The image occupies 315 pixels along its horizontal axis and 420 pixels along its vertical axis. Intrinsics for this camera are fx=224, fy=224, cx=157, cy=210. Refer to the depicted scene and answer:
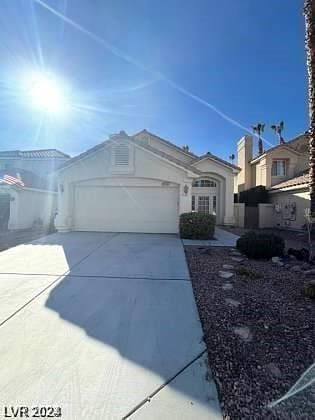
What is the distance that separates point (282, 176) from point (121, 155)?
611 inches

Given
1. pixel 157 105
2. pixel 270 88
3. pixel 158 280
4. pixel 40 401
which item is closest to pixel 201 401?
pixel 40 401

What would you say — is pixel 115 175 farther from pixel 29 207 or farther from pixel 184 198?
pixel 29 207

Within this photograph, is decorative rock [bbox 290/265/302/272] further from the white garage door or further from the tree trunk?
the white garage door

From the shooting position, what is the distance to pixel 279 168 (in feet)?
67.5

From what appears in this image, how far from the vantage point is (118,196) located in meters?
12.9

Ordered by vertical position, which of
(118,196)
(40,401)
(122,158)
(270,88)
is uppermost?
(270,88)

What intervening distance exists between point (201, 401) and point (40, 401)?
4.99ft

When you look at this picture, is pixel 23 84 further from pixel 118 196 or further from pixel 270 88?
pixel 270 88

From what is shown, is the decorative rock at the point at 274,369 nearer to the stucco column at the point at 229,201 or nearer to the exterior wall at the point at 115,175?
the exterior wall at the point at 115,175

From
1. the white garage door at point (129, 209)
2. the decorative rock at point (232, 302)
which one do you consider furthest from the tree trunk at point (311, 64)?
the white garage door at point (129, 209)

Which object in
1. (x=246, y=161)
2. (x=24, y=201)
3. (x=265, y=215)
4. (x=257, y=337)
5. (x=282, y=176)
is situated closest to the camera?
(x=257, y=337)

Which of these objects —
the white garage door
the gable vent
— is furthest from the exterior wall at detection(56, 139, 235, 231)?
the white garage door

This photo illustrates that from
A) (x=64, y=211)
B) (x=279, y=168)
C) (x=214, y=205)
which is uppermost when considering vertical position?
(x=279, y=168)

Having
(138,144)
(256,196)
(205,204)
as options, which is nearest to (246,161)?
(256,196)
